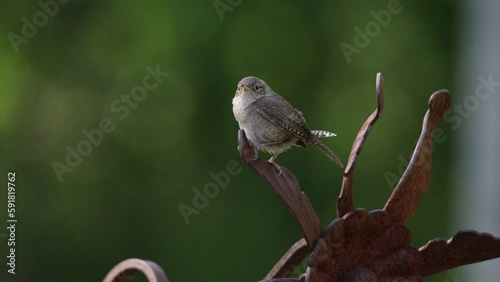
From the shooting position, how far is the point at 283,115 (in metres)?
1.64

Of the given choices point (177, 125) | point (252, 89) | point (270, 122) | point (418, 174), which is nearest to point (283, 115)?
point (270, 122)

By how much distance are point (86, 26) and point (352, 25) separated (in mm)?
1359

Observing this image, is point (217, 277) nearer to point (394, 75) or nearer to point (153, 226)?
point (153, 226)

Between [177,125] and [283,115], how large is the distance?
2.20 metres

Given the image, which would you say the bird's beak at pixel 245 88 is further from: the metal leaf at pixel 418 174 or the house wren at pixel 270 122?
the metal leaf at pixel 418 174

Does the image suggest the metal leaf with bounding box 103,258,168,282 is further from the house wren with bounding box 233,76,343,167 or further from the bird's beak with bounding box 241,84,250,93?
the bird's beak with bounding box 241,84,250,93

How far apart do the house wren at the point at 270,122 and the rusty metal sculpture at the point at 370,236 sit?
0.44m

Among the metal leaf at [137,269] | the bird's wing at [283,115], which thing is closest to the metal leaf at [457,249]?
the metal leaf at [137,269]

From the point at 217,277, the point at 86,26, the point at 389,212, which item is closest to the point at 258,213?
the point at 217,277

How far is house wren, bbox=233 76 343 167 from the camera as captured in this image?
160 centimetres

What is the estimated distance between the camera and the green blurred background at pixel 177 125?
3.65m

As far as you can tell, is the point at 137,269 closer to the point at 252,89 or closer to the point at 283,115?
the point at 283,115

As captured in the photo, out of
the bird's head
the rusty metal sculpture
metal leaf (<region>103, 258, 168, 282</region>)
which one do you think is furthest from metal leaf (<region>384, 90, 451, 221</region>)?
the bird's head

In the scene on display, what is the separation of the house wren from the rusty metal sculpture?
0.44 meters
